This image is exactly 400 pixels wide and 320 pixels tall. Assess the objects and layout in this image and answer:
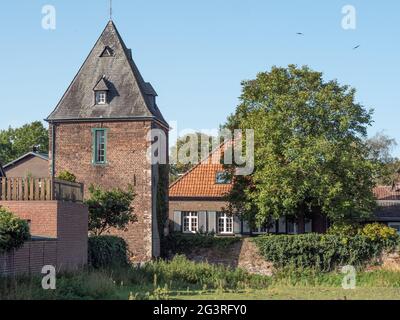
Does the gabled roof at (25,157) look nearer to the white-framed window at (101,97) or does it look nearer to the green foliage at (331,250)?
the white-framed window at (101,97)

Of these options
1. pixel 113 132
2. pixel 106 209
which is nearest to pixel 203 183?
pixel 113 132

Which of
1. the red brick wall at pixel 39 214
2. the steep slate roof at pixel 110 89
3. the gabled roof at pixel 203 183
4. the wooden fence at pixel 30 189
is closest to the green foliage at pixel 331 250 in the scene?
the gabled roof at pixel 203 183

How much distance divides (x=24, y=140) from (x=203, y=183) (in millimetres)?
32718

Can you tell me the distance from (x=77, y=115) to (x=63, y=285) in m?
23.3

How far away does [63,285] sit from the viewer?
72.8 feet

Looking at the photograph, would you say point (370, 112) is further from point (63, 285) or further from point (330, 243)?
point (63, 285)

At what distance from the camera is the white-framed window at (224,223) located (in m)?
50.6

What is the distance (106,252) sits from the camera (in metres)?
34.8

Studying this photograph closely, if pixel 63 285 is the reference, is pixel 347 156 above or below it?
above

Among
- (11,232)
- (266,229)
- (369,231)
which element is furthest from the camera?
(266,229)

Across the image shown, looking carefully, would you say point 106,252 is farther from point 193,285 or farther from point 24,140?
point 24,140

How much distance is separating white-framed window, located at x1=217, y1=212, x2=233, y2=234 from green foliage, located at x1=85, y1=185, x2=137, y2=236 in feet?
41.6

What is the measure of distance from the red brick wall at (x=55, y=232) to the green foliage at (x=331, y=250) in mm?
13452

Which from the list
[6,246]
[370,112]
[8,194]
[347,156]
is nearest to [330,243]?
[347,156]
